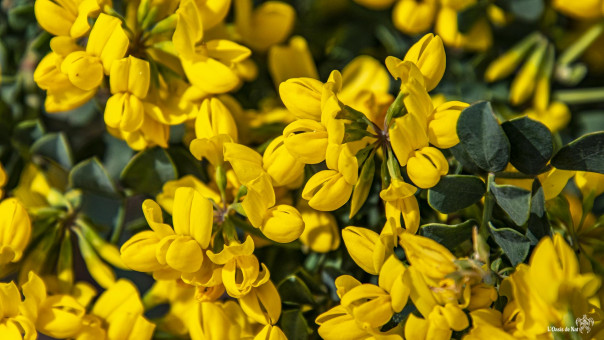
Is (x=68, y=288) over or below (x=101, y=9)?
below

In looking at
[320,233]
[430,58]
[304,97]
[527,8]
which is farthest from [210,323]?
[527,8]

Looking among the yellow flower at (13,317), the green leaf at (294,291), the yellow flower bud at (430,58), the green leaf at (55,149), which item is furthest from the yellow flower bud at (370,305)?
the green leaf at (55,149)

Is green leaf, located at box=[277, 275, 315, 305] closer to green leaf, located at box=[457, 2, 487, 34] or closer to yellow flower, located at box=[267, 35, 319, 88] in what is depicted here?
yellow flower, located at box=[267, 35, 319, 88]

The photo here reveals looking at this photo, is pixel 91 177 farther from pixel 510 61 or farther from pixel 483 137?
pixel 510 61

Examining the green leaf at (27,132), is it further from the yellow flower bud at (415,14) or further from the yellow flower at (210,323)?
the yellow flower bud at (415,14)

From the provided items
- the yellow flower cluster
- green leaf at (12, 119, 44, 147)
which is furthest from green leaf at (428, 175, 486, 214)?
green leaf at (12, 119, 44, 147)

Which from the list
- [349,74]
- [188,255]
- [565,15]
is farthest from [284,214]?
[565,15]

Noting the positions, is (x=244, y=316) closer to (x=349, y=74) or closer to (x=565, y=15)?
(x=349, y=74)
